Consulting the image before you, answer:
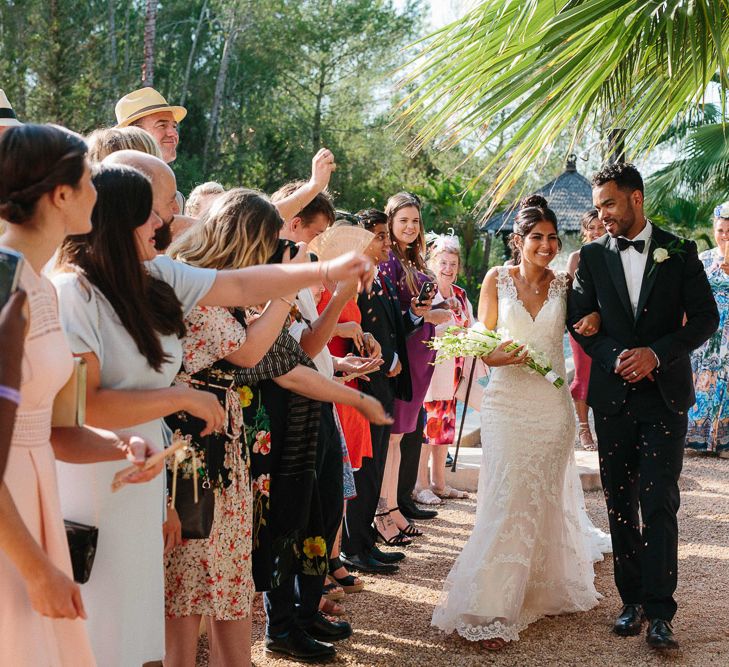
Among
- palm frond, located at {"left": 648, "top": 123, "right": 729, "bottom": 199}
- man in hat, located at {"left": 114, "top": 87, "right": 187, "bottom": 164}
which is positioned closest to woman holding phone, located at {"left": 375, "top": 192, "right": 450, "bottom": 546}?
man in hat, located at {"left": 114, "top": 87, "right": 187, "bottom": 164}

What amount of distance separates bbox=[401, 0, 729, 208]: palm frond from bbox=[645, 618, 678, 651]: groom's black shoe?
7.27 ft

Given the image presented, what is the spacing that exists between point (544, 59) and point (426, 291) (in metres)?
2.84

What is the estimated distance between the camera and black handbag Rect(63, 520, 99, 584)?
2.43 m

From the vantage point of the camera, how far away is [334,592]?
5344mm

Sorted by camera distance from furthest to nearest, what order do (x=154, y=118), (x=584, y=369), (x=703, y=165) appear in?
1. (x=703, y=165)
2. (x=584, y=369)
3. (x=154, y=118)

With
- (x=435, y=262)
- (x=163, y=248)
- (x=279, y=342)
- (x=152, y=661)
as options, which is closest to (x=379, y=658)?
(x=279, y=342)

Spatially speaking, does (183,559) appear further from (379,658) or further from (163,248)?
(379,658)

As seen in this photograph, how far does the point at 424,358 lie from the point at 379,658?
10.6ft

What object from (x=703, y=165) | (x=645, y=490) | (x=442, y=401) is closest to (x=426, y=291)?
(x=442, y=401)

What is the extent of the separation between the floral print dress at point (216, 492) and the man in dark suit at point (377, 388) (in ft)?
8.07

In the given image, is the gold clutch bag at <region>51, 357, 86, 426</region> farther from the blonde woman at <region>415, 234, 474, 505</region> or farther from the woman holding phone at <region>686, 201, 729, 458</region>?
the woman holding phone at <region>686, 201, 729, 458</region>

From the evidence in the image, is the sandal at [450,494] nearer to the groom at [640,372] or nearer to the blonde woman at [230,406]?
the groom at [640,372]

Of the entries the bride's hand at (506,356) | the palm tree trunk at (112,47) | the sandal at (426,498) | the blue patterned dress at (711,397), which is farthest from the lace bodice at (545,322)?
the palm tree trunk at (112,47)

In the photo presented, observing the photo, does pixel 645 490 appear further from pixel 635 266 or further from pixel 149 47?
pixel 149 47
